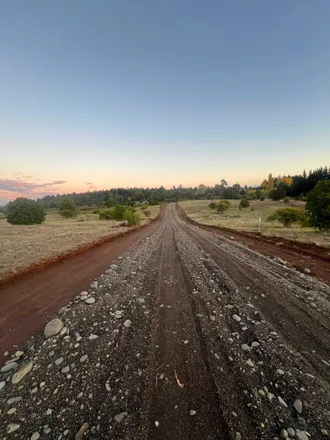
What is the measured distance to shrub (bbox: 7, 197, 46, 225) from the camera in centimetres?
4819

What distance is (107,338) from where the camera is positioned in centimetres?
424

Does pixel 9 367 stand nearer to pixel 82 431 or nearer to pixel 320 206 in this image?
pixel 82 431

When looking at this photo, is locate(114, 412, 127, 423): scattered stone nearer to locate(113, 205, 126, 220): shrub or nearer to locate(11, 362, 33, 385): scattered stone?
locate(11, 362, 33, 385): scattered stone

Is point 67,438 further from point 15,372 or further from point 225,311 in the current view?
point 225,311

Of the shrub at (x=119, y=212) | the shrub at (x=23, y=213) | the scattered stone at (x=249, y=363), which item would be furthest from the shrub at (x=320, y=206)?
the shrub at (x=23, y=213)

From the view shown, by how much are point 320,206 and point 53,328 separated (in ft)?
75.3

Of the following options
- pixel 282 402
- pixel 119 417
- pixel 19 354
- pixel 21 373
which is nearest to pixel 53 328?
pixel 19 354

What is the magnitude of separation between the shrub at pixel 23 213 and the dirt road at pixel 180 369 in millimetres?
52166

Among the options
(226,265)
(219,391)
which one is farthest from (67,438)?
(226,265)

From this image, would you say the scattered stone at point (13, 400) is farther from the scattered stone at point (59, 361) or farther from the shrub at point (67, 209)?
the shrub at point (67, 209)

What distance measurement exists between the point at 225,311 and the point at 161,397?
2.81m

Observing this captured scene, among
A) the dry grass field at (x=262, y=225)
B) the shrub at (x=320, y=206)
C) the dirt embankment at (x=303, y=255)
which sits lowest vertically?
the dry grass field at (x=262, y=225)

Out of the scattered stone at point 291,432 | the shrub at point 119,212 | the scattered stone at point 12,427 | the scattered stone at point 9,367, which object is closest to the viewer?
the scattered stone at point 291,432

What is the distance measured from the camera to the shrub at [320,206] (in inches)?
736
